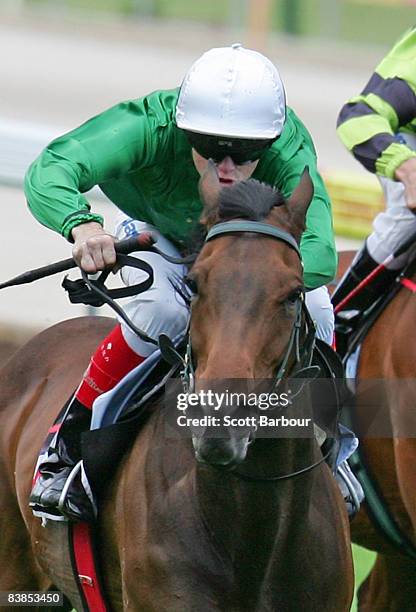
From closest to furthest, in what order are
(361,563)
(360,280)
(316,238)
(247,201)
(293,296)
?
(293,296) → (247,201) → (316,238) → (360,280) → (361,563)

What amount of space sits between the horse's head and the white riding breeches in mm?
2189

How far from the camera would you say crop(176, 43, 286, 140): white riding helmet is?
4168mm

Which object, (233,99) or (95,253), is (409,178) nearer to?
(233,99)

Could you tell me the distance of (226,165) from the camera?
418 cm

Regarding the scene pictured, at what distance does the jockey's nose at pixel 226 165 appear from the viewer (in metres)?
4.18

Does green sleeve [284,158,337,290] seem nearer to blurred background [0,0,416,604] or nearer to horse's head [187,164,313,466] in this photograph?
horse's head [187,164,313,466]

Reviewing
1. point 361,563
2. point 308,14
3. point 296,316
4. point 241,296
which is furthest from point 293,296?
point 308,14

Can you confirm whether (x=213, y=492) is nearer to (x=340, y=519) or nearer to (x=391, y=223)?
(x=340, y=519)

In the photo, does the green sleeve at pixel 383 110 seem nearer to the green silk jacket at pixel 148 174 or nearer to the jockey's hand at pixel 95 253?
the green silk jacket at pixel 148 174

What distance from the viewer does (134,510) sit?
424 centimetres

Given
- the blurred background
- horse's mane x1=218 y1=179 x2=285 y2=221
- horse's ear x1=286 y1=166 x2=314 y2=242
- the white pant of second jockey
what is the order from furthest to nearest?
the blurred background, the white pant of second jockey, horse's ear x1=286 y1=166 x2=314 y2=242, horse's mane x1=218 y1=179 x2=285 y2=221

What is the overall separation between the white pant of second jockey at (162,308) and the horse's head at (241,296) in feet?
1.85

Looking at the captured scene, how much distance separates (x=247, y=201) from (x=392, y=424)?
2.02 m

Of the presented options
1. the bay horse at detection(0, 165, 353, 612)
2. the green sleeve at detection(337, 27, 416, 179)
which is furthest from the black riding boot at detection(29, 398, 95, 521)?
the green sleeve at detection(337, 27, 416, 179)
